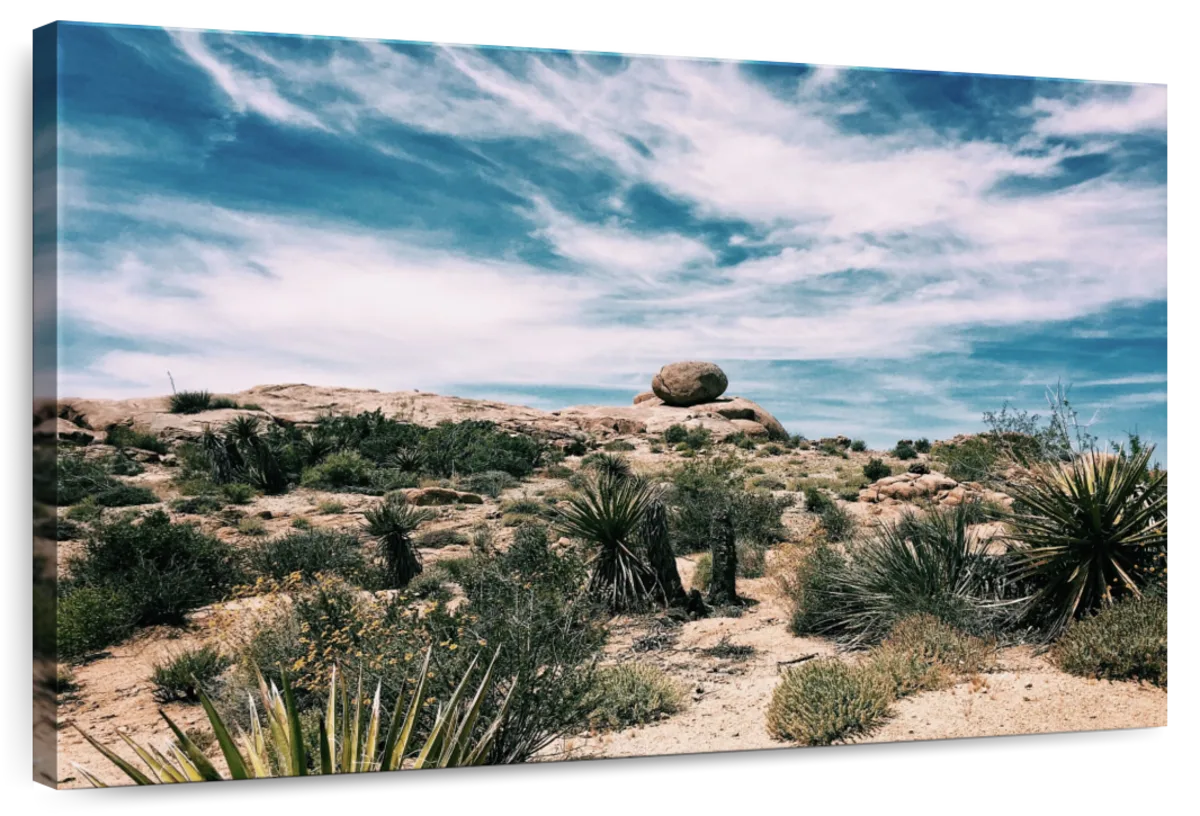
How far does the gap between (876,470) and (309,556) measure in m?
3.92

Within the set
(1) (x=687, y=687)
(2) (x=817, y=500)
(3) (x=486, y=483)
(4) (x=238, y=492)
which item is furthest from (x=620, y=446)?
(4) (x=238, y=492)

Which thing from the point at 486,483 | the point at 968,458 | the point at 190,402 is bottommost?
the point at 486,483

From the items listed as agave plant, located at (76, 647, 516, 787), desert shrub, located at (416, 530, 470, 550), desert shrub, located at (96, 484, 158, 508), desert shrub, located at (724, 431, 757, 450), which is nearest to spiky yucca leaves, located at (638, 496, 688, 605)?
desert shrub, located at (724, 431, 757, 450)

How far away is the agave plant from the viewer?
13.0ft

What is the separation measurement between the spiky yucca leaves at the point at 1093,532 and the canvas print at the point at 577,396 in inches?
1.0

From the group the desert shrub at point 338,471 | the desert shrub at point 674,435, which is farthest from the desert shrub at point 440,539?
the desert shrub at point 674,435

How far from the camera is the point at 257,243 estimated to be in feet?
16.7

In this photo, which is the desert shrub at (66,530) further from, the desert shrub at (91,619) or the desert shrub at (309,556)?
the desert shrub at (309,556)

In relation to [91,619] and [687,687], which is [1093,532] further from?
[91,619]

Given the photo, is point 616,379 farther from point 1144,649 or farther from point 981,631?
point 1144,649

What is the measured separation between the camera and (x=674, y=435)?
6945 mm

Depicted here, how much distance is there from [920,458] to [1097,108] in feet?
8.84

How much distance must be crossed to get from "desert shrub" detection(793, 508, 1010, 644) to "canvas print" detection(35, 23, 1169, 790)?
28 millimetres

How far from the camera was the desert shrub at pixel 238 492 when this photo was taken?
5.25 meters
